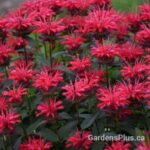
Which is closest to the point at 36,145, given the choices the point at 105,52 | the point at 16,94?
the point at 16,94

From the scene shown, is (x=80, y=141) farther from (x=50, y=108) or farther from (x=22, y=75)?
(x=22, y=75)

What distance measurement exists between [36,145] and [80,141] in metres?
0.17

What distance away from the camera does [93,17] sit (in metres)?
2.12

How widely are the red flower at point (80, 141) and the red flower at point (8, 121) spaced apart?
0.72 feet

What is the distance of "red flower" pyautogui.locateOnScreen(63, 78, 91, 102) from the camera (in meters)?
1.87

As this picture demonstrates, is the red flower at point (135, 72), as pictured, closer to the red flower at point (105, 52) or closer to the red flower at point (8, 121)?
the red flower at point (105, 52)

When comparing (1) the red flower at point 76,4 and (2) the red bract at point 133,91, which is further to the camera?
(1) the red flower at point 76,4

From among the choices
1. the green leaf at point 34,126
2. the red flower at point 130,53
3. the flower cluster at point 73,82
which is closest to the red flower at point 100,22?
the flower cluster at point 73,82

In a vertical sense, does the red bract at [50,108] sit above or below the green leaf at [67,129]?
above

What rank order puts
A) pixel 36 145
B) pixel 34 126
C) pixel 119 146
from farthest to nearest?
pixel 34 126
pixel 36 145
pixel 119 146

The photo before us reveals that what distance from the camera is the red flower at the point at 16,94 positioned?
6.37ft

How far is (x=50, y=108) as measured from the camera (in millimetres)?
1924

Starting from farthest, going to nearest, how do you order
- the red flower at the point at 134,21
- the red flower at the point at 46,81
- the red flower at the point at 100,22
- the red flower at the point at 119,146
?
the red flower at the point at 134,21 → the red flower at the point at 100,22 → the red flower at the point at 46,81 → the red flower at the point at 119,146

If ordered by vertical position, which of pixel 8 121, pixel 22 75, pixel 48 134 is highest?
pixel 22 75
